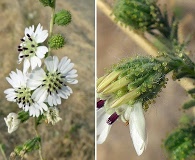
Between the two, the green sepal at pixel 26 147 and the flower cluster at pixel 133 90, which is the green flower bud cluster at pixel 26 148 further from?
the flower cluster at pixel 133 90

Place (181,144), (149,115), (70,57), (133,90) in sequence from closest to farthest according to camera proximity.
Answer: (133,90)
(181,144)
(149,115)
(70,57)

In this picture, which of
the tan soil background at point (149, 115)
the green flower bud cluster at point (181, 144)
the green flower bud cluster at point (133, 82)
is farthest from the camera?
the tan soil background at point (149, 115)

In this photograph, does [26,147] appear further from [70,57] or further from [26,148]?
[70,57]

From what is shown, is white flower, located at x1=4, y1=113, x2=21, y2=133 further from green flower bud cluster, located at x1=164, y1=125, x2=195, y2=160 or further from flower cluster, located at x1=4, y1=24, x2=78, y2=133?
green flower bud cluster, located at x1=164, y1=125, x2=195, y2=160

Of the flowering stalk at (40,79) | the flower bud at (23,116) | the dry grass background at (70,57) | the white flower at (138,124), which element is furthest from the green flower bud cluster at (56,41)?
the dry grass background at (70,57)

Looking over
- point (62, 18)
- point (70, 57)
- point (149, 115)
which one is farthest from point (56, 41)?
point (70, 57)

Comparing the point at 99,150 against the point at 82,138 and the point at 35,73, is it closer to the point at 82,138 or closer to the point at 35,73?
the point at 82,138
